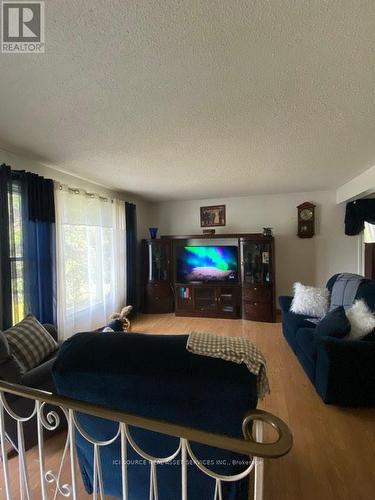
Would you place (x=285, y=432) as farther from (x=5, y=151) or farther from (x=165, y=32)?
(x=5, y=151)

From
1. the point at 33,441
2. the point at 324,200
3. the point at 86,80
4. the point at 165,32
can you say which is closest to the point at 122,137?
the point at 86,80

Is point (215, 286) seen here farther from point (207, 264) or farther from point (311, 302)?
point (311, 302)

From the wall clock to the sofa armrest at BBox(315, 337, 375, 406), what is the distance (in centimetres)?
281

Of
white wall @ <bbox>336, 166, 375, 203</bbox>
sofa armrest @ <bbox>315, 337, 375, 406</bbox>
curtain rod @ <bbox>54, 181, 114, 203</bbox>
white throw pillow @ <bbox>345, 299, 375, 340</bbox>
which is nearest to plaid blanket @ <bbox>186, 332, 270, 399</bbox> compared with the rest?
sofa armrest @ <bbox>315, 337, 375, 406</bbox>

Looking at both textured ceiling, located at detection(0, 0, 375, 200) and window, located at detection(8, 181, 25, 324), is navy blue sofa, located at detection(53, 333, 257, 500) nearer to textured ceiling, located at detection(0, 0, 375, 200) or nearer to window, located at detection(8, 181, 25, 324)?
textured ceiling, located at detection(0, 0, 375, 200)

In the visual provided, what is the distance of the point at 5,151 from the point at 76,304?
195cm

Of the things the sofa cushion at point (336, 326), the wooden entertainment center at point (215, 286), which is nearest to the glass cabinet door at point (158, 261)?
the wooden entertainment center at point (215, 286)

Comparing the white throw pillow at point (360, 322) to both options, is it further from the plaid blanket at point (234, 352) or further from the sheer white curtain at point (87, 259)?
the sheer white curtain at point (87, 259)

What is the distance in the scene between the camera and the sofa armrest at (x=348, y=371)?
192 centimetres

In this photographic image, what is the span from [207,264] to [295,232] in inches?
70.5

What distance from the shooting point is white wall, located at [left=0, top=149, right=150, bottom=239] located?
Answer: 2473mm

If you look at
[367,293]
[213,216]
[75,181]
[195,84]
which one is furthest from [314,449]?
[213,216]

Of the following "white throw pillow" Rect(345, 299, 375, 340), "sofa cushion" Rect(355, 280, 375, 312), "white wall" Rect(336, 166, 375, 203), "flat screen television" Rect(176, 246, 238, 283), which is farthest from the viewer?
"flat screen television" Rect(176, 246, 238, 283)

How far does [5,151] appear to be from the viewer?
93.4 inches
